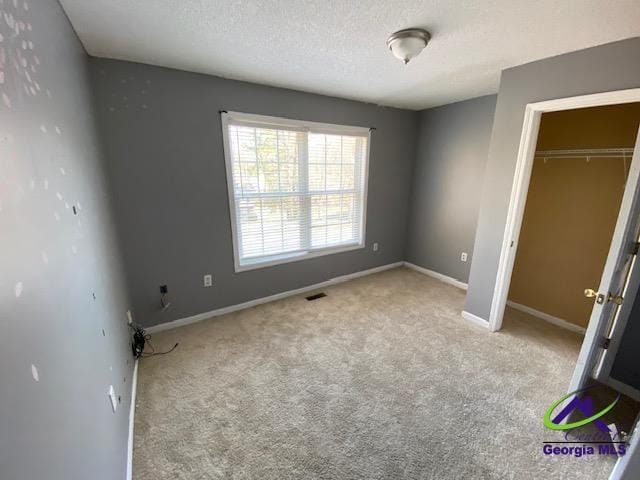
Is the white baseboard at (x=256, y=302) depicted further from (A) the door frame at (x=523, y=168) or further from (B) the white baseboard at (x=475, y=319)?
(A) the door frame at (x=523, y=168)

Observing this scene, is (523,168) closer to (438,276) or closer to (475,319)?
(475,319)

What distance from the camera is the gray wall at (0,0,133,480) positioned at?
0.58m

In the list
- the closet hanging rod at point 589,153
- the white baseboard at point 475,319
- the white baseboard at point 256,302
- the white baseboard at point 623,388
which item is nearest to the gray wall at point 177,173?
the white baseboard at point 256,302

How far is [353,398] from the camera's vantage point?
74.8 inches

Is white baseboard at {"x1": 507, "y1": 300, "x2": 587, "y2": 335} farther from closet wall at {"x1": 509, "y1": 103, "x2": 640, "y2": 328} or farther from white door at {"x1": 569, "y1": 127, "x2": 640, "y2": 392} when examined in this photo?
white door at {"x1": 569, "y1": 127, "x2": 640, "y2": 392}

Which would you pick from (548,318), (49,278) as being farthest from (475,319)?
(49,278)

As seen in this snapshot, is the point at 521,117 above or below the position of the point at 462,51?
below

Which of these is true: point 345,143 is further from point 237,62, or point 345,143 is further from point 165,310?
point 165,310

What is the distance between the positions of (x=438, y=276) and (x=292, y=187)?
8.10 ft

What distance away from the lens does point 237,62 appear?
7.05 feet

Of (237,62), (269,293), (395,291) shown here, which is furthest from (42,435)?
(395,291)

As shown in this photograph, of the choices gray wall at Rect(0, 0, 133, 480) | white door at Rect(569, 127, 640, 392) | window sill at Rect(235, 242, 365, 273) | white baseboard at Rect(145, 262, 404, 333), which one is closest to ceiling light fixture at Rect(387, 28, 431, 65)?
white door at Rect(569, 127, 640, 392)

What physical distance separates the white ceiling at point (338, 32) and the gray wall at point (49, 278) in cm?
43

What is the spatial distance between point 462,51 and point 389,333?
239cm
